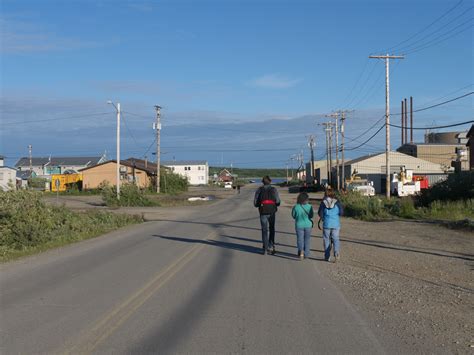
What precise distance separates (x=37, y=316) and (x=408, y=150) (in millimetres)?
97015

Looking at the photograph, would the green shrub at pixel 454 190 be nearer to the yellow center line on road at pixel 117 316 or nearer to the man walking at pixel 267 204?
the man walking at pixel 267 204

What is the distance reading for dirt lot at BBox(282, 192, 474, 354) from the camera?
7.23m

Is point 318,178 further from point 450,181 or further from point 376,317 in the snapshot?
point 376,317

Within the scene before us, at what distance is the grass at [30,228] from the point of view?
59.5 feet

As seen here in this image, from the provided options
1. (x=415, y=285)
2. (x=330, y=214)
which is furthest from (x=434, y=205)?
(x=415, y=285)

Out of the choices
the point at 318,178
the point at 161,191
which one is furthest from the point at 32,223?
the point at 318,178

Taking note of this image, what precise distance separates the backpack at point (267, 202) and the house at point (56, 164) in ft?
383

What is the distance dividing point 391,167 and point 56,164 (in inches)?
3271

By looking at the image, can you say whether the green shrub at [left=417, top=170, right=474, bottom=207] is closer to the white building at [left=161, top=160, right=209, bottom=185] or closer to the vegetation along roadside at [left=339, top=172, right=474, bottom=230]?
the vegetation along roadside at [left=339, top=172, right=474, bottom=230]

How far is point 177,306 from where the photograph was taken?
8633 mm

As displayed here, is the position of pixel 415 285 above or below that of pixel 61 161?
below

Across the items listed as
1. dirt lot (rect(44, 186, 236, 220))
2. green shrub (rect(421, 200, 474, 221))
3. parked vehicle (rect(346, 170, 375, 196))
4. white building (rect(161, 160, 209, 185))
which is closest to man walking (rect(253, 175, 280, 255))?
dirt lot (rect(44, 186, 236, 220))

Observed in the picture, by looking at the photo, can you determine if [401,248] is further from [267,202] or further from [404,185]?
[404,185]

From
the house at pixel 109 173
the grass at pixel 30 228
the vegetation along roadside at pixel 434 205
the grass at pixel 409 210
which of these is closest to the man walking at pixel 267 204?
the grass at pixel 30 228
